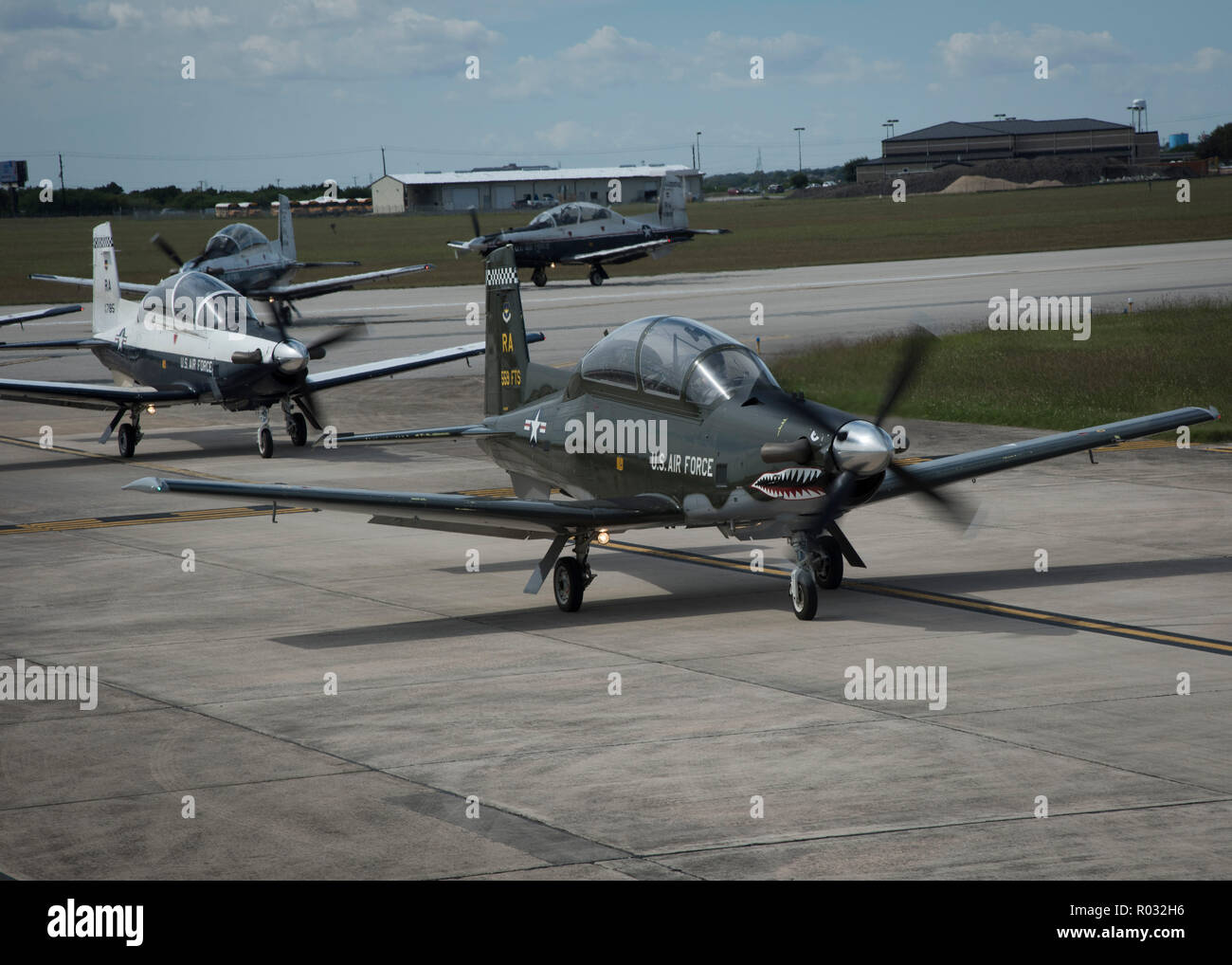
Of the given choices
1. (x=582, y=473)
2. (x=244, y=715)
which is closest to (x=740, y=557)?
(x=582, y=473)

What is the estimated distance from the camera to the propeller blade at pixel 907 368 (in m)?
13.2

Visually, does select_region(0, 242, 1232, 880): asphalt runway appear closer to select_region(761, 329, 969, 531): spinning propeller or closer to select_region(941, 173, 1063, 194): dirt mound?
select_region(761, 329, 969, 531): spinning propeller

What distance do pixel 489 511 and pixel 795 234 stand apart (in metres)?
96.1

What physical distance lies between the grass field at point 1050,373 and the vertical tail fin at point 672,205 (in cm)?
3183

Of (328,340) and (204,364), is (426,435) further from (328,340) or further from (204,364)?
(204,364)

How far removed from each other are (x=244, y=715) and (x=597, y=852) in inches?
158

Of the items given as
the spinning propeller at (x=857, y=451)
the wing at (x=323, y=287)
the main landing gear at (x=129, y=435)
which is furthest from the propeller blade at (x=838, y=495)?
the wing at (x=323, y=287)

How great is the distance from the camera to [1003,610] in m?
13.9

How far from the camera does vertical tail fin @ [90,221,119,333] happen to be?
28828 millimetres

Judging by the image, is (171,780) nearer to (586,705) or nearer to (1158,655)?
(586,705)

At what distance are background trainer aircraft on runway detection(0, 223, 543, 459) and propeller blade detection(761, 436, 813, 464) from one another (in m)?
11.9

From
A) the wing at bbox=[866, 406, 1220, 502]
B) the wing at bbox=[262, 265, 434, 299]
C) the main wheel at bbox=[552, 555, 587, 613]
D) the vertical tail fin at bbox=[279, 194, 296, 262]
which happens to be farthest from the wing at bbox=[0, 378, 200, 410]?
the vertical tail fin at bbox=[279, 194, 296, 262]

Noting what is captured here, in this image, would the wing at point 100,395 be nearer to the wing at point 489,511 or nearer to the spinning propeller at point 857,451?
the wing at point 489,511

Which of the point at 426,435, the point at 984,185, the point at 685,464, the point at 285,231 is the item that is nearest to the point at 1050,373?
the point at 426,435
